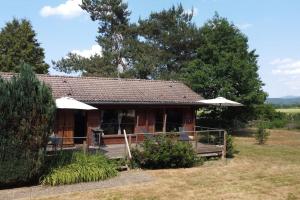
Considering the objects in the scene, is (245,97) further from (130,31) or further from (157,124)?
(130,31)

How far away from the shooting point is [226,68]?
3212 cm

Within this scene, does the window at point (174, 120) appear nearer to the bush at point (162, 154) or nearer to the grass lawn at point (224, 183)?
the grass lawn at point (224, 183)

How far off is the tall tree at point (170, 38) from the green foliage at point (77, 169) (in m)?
26.5

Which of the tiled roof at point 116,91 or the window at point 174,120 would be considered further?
the window at point 174,120

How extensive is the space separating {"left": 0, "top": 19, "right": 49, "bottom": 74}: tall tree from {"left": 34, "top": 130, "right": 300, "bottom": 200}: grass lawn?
82.7ft

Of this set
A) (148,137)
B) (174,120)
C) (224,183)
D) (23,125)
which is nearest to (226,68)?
(174,120)

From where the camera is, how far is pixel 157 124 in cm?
2416

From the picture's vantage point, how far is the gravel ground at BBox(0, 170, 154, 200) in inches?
489

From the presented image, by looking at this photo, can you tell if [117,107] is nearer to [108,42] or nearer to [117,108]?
[117,108]

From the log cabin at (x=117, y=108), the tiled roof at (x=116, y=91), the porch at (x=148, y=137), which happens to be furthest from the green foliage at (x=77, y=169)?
the tiled roof at (x=116, y=91)

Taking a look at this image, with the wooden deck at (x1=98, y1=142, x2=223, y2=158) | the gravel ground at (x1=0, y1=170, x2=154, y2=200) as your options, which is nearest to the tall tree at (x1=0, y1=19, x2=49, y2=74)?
the wooden deck at (x1=98, y1=142, x2=223, y2=158)

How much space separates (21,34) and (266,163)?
29362 millimetres

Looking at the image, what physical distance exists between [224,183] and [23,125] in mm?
7298

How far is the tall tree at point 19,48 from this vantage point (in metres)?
38.1
